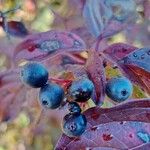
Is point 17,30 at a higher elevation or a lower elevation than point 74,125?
lower

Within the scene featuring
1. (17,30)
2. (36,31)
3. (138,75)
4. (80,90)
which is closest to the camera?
(80,90)

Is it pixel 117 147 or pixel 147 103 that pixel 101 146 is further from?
pixel 147 103

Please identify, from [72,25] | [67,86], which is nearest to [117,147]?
[67,86]

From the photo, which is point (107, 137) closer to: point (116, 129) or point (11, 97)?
point (116, 129)

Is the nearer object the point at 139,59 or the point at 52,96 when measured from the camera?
the point at 52,96

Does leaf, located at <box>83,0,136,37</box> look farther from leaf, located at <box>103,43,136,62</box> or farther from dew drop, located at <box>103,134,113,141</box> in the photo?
dew drop, located at <box>103,134,113,141</box>

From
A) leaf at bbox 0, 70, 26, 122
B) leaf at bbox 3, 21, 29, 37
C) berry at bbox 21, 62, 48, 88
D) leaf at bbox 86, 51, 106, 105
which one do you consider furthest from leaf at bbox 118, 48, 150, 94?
leaf at bbox 3, 21, 29, 37

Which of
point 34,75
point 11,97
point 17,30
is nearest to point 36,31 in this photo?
point 17,30
